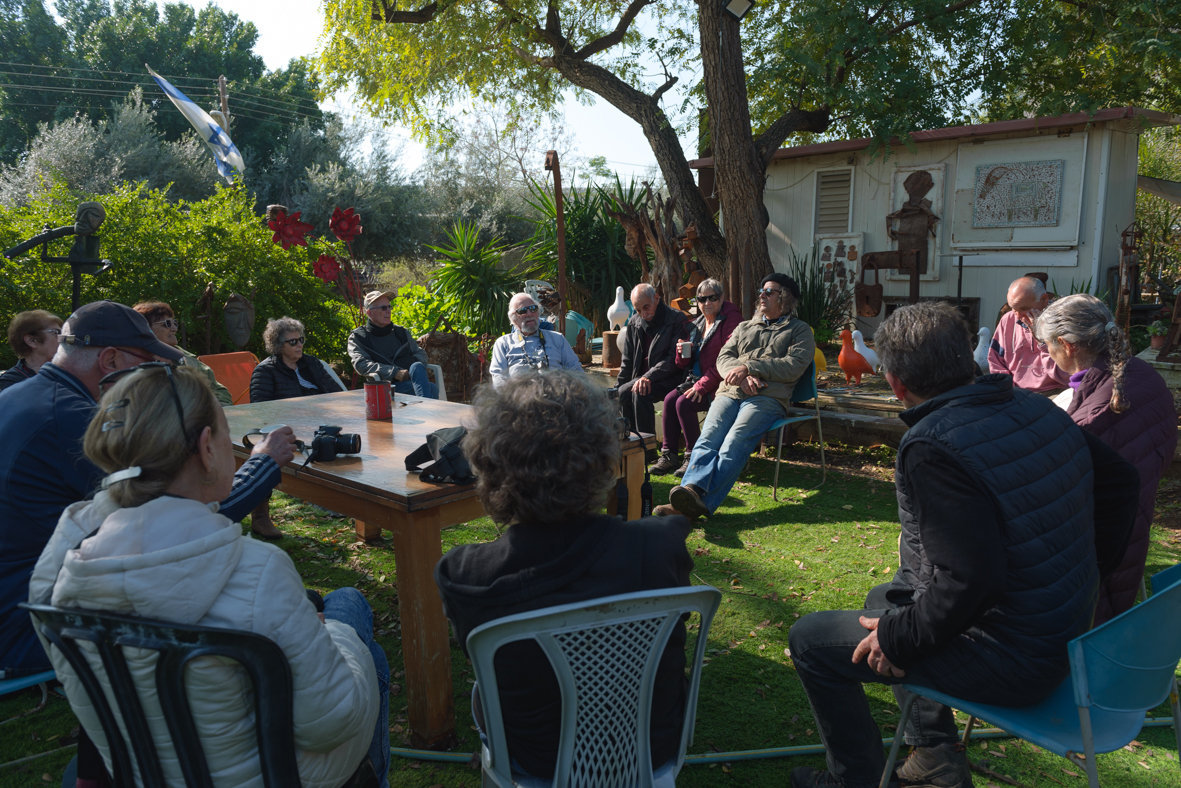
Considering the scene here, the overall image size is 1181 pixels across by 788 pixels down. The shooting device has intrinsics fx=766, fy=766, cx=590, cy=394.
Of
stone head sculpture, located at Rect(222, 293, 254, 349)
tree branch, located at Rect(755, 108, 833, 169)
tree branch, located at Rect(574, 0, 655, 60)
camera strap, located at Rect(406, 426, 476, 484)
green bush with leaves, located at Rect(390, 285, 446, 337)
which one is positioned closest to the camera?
camera strap, located at Rect(406, 426, 476, 484)

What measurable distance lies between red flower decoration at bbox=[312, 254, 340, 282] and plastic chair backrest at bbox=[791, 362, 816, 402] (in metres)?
5.07

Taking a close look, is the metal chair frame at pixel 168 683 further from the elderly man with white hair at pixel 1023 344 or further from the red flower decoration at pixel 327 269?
the red flower decoration at pixel 327 269

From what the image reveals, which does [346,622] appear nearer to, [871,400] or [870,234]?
[871,400]

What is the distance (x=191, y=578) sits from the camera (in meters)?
1.32

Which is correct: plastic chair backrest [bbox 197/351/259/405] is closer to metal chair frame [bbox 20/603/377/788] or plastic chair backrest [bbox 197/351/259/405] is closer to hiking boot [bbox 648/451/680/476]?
hiking boot [bbox 648/451/680/476]

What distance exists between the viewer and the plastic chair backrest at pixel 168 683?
1.30 meters

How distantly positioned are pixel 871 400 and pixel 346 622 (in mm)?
5408

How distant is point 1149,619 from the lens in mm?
1662

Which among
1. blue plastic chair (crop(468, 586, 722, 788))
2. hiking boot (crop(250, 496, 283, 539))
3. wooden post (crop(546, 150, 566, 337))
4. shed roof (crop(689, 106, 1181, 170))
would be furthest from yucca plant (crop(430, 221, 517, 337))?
blue plastic chair (crop(468, 586, 722, 788))

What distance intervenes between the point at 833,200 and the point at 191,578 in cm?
1049

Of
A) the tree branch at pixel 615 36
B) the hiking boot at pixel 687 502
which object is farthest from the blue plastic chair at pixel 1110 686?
the tree branch at pixel 615 36

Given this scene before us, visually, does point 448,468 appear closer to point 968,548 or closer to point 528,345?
point 968,548

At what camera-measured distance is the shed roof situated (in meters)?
8.30

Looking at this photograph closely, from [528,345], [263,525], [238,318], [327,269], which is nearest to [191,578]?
[263,525]
